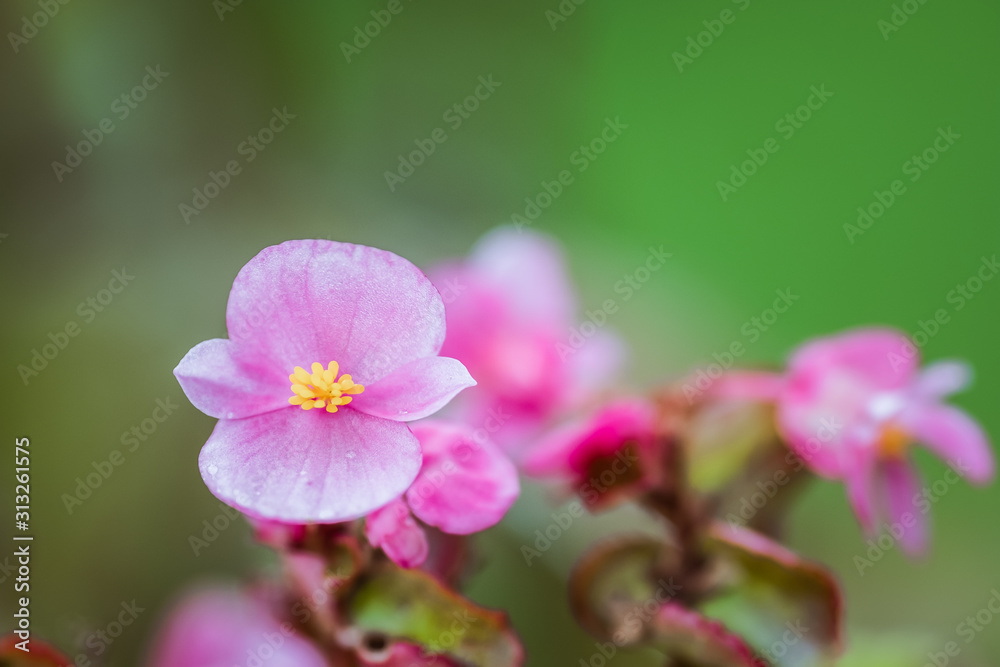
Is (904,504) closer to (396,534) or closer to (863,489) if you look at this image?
(863,489)

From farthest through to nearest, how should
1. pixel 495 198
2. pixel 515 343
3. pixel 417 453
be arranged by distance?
1. pixel 495 198
2. pixel 515 343
3. pixel 417 453

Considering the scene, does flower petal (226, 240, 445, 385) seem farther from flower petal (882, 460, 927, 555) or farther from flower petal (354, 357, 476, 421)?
flower petal (882, 460, 927, 555)

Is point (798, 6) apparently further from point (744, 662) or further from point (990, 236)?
point (744, 662)

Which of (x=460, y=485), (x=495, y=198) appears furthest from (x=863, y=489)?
(x=495, y=198)

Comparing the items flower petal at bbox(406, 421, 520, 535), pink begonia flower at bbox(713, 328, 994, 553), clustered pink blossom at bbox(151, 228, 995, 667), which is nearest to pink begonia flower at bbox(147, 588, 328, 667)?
clustered pink blossom at bbox(151, 228, 995, 667)

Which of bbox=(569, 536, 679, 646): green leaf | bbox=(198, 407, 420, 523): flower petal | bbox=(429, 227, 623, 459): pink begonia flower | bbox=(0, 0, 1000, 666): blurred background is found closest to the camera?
bbox=(198, 407, 420, 523): flower petal

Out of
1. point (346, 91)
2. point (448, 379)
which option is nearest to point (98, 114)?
point (346, 91)

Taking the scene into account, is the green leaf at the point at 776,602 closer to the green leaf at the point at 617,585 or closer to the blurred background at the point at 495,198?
the green leaf at the point at 617,585
